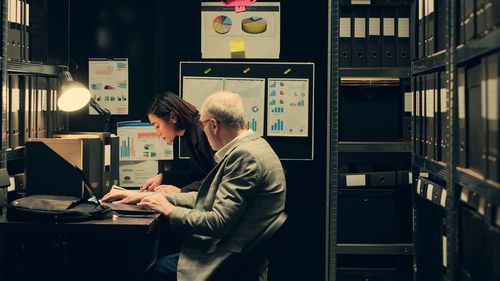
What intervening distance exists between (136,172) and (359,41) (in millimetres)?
1683

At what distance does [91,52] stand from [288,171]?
4.85 ft

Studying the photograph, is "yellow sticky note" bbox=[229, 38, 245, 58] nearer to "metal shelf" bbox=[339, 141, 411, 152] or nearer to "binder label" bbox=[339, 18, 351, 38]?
"binder label" bbox=[339, 18, 351, 38]

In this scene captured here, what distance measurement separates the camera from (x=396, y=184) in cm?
347

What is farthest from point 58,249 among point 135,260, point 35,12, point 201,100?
point 201,100

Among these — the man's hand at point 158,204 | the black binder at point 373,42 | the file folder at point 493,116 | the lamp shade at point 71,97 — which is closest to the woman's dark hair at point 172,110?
the lamp shade at point 71,97

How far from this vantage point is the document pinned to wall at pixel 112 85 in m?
4.25

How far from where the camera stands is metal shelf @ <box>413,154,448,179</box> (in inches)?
102

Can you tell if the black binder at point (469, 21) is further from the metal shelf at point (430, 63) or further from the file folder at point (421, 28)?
the file folder at point (421, 28)

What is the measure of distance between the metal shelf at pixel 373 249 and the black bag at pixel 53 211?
1289mm

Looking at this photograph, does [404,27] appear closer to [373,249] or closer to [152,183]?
[373,249]

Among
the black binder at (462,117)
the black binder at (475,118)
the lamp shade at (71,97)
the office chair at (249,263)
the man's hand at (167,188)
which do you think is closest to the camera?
the black binder at (475,118)

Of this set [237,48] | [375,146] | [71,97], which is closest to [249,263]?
[375,146]

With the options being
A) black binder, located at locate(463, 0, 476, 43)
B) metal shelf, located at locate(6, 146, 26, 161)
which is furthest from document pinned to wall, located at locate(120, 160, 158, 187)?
black binder, located at locate(463, 0, 476, 43)

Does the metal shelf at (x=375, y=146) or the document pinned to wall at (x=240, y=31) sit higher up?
the document pinned to wall at (x=240, y=31)
